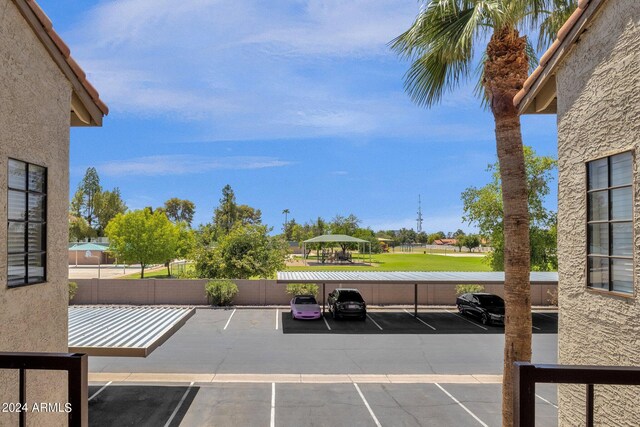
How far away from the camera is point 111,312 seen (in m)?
17.8

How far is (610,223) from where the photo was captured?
17.9 feet

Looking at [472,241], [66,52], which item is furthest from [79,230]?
[472,241]

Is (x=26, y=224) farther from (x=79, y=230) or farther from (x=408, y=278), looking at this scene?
(x=79, y=230)

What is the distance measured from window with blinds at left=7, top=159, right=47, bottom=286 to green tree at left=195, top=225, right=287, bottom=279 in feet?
88.0

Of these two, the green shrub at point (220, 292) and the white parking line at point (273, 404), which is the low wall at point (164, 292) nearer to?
the green shrub at point (220, 292)

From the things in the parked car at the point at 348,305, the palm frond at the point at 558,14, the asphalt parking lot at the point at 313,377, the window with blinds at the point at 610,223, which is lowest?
the asphalt parking lot at the point at 313,377

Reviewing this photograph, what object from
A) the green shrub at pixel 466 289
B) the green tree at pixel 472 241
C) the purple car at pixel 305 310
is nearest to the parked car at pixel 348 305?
the purple car at pixel 305 310

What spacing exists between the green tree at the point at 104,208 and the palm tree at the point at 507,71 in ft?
272

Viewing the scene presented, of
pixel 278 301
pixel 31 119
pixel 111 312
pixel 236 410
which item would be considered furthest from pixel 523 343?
pixel 278 301

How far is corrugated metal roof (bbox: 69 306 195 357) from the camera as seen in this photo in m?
11.6

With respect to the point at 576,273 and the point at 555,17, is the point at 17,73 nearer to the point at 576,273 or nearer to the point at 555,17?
the point at 576,273

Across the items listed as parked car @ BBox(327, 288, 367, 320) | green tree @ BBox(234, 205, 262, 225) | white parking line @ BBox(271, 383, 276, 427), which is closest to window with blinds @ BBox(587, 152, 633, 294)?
white parking line @ BBox(271, 383, 276, 427)

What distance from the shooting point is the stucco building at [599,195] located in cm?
502

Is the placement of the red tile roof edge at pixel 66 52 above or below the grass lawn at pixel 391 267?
above
